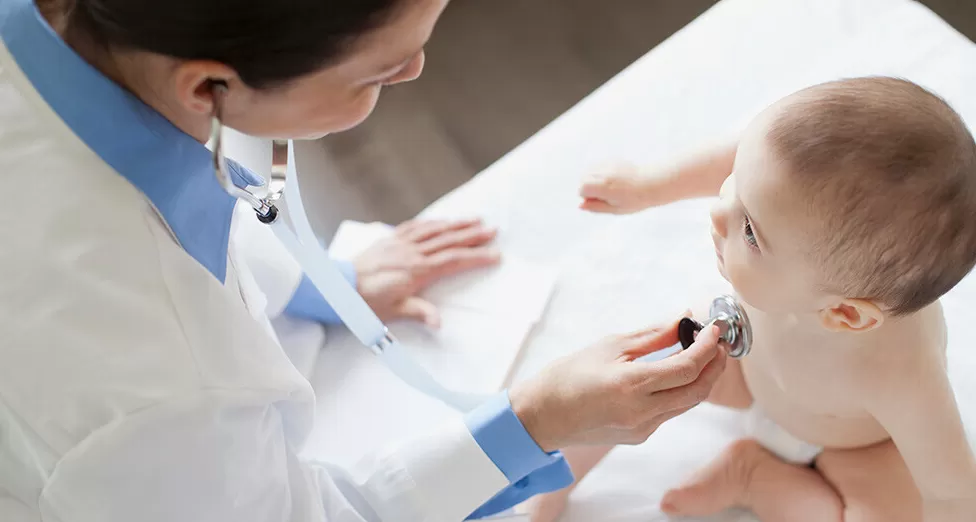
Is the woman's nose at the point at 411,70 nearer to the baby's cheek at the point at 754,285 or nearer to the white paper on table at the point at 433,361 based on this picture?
the baby's cheek at the point at 754,285

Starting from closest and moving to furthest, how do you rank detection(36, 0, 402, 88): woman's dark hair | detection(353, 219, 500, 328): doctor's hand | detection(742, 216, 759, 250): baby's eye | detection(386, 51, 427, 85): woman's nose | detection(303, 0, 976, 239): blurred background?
1. detection(36, 0, 402, 88): woman's dark hair
2. detection(386, 51, 427, 85): woman's nose
3. detection(742, 216, 759, 250): baby's eye
4. detection(353, 219, 500, 328): doctor's hand
5. detection(303, 0, 976, 239): blurred background

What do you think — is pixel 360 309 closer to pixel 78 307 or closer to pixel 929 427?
pixel 78 307

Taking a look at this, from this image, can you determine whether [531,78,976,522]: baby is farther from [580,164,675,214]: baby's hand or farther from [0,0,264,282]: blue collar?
[0,0,264,282]: blue collar

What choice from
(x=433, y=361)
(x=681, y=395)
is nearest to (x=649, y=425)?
(x=681, y=395)

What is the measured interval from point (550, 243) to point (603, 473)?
1.12 ft

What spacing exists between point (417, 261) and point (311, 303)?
0.15 m

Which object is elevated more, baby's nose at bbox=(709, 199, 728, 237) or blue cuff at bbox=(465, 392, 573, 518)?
baby's nose at bbox=(709, 199, 728, 237)

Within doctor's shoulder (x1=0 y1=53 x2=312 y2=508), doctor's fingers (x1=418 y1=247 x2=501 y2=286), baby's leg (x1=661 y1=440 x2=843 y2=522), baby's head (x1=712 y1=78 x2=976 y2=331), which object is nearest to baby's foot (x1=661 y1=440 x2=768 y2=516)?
baby's leg (x1=661 y1=440 x2=843 y2=522)

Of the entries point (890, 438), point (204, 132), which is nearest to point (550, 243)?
point (890, 438)

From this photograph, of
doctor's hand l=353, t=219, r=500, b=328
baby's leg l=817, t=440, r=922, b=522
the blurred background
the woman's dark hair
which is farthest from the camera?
the blurred background

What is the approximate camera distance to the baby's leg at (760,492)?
0.92 meters

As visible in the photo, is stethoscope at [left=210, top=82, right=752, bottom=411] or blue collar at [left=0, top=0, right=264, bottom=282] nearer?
blue collar at [left=0, top=0, right=264, bottom=282]

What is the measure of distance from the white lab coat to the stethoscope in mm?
105

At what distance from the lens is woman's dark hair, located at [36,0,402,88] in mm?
506
